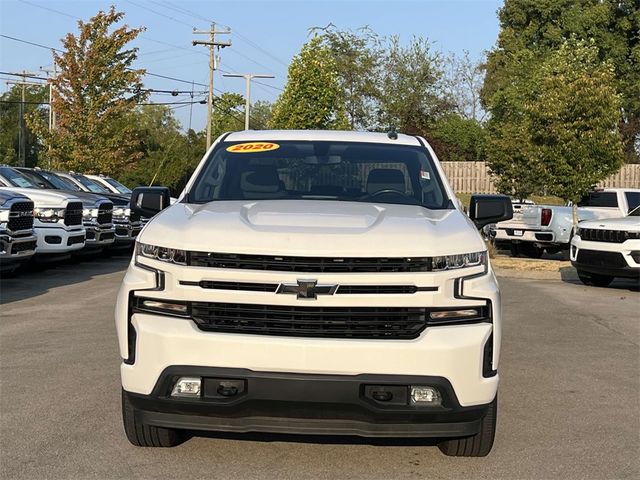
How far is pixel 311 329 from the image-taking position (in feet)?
13.9

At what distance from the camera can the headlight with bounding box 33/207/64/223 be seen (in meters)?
15.2

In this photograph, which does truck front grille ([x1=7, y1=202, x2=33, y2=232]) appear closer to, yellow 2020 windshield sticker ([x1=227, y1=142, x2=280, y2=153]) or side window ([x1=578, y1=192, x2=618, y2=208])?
yellow 2020 windshield sticker ([x1=227, y1=142, x2=280, y2=153])

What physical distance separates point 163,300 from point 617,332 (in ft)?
22.9

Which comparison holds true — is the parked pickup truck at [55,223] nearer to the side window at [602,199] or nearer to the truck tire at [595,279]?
the truck tire at [595,279]

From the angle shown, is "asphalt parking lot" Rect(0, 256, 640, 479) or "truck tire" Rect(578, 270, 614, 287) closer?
"asphalt parking lot" Rect(0, 256, 640, 479)

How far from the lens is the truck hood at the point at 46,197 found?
15.4 m

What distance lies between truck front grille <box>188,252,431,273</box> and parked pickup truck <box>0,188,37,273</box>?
9350mm

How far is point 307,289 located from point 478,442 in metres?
1.40

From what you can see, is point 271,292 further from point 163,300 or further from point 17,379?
point 17,379

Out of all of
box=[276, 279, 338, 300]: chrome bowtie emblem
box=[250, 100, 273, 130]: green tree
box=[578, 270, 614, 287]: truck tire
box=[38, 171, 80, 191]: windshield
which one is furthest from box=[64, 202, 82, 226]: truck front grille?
box=[250, 100, 273, 130]: green tree

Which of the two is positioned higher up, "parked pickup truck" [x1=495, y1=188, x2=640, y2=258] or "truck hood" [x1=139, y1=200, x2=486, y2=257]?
"truck hood" [x1=139, y1=200, x2=486, y2=257]

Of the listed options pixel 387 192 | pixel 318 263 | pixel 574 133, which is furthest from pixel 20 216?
pixel 574 133

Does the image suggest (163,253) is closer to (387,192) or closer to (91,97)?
(387,192)

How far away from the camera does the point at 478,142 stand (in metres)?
53.9
